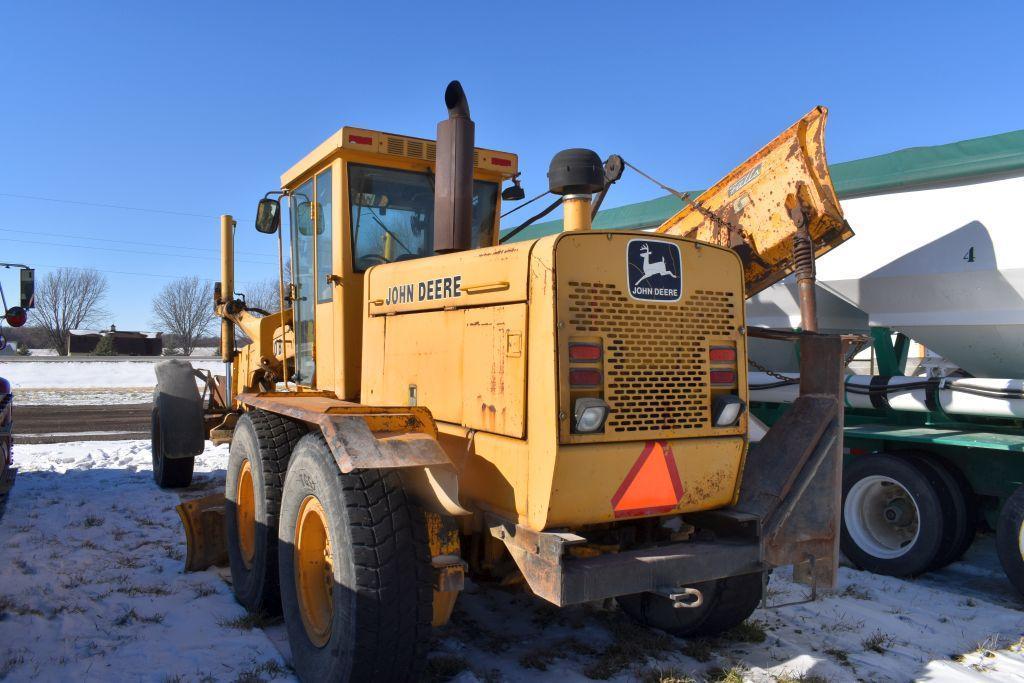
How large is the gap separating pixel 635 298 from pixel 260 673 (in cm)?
248

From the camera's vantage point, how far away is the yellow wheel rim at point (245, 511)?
15.8 feet

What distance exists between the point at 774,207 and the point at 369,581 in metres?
3.64

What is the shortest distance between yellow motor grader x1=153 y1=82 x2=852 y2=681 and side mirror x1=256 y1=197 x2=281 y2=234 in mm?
959

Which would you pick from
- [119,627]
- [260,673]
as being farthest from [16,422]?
[260,673]

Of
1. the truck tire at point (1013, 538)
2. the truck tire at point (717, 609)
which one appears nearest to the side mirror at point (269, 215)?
the truck tire at point (717, 609)

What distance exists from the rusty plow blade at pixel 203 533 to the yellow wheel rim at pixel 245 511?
495 millimetres

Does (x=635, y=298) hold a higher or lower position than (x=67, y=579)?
higher

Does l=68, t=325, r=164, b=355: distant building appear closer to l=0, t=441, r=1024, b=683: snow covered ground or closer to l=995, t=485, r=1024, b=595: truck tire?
l=0, t=441, r=1024, b=683: snow covered ground

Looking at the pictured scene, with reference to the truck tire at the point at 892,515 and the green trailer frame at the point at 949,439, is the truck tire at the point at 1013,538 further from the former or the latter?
the truck tire at the point at 892,515

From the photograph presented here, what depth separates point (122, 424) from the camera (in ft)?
47.5

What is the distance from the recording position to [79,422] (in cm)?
1475

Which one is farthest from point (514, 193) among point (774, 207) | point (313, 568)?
point (313, 568)

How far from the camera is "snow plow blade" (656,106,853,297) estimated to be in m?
4.97

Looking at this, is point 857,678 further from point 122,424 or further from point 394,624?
point 122,424
